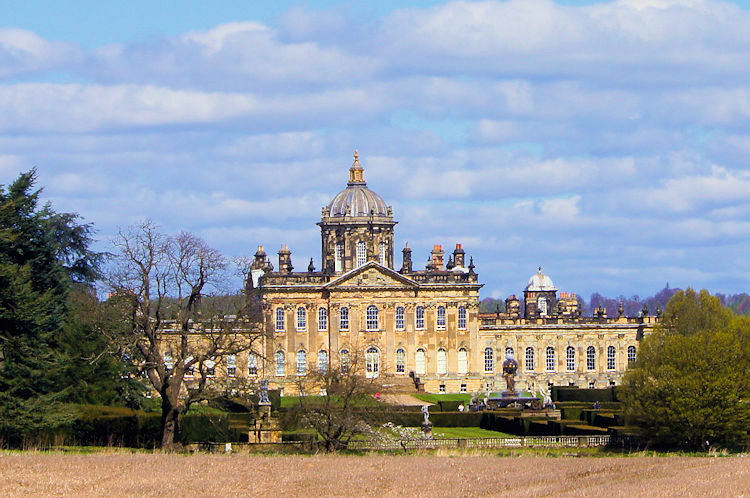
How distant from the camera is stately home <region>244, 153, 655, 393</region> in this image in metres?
85.8

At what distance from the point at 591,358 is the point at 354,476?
5925 cm

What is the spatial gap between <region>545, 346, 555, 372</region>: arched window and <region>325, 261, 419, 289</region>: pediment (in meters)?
10.4

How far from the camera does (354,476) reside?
112 ft

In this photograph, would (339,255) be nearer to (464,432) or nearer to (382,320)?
(382,320)

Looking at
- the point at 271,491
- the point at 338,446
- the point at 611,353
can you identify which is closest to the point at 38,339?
the point at 338,446

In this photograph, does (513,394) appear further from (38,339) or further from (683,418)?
(38,339)

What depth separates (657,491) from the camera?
30.3 meters

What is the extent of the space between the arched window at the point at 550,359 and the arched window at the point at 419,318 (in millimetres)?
9047

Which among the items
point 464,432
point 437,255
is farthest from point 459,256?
point 464,432

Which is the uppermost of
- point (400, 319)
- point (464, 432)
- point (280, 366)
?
point (400, 319)

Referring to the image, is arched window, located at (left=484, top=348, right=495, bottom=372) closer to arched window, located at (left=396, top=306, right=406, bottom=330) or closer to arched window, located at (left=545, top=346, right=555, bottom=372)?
arched window, located at (left=545, top=346, right=555, bottom=372)

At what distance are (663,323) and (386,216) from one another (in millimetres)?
21889

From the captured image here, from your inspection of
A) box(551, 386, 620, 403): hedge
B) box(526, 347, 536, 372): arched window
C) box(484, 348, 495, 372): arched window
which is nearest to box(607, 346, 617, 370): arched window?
box(526, 347, 536, 372): arched window

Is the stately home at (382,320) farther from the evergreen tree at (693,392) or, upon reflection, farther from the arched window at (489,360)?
the evergreen tree at (693,392)
